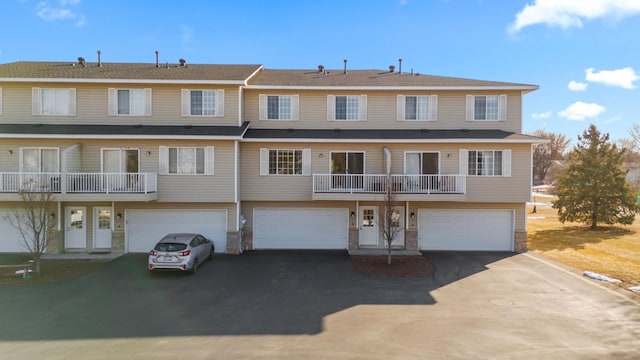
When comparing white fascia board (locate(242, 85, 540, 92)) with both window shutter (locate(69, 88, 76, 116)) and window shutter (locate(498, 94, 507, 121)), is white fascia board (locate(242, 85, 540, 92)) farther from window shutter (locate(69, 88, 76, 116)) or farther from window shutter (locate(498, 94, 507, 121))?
window shutter (locate(69, 88, 76, 116))

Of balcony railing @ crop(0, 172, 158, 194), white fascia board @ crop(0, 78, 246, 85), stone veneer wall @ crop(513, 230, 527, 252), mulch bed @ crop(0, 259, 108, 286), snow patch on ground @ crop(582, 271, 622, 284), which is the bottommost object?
mulch bed @ crop(0, 259, 108, 286)

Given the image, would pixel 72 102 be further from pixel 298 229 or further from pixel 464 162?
pixel 464 162

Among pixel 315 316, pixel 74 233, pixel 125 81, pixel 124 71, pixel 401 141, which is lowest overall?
pixel 315 316

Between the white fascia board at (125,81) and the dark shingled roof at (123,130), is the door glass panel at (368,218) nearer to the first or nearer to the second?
the dark shingled roof at (123,130)

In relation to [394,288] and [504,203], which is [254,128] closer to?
[394,288]

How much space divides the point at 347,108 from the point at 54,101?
15.0 metres

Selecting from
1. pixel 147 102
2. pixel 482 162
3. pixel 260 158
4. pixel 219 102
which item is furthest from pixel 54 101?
pixel 482 162

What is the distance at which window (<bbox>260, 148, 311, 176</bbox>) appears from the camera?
17.4m

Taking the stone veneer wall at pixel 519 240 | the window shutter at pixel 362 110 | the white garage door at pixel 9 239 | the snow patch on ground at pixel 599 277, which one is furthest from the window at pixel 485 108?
the white garage door at pixel 9 239

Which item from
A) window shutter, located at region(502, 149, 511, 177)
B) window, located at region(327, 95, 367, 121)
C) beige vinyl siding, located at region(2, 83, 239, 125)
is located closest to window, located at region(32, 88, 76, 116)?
beige vinyl siding, located at region(2, 83, 239, 125)

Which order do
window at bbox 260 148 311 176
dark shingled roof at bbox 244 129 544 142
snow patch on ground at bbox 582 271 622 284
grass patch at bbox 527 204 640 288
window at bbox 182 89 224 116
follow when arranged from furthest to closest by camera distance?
window at bbox 260 148 311 176
window at bbox 182 89 224 116
dark shingled roof at bbox 244 129 544 142
grass patch at bbox 527 204 640 288
snow patch on ground at bbox 582 271 622 284

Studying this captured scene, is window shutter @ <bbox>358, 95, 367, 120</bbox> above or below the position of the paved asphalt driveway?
above

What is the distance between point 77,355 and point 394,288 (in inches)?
367

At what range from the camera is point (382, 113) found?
18.3 m
